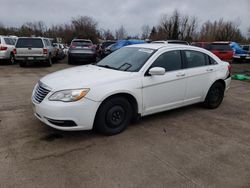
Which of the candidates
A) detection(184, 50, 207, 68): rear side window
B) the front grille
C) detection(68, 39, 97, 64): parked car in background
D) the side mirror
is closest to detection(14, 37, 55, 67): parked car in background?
detection(68, 39, 97, 64): parked car in background

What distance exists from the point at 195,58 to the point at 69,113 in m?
3.19

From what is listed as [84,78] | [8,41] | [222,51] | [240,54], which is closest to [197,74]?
[84,78]

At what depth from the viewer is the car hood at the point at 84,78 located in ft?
11.8

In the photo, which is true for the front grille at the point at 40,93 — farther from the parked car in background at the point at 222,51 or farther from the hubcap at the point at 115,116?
the parked car in background at the point at 222,51

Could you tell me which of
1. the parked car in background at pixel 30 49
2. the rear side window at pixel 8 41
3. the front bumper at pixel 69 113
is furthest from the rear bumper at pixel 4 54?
the front bumper at pixel 69 113

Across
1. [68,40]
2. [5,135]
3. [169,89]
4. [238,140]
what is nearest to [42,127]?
[5,135]

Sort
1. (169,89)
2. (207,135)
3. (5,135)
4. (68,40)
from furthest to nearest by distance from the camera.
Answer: (68,40)
(169,89)
(207,135)
(5,135)

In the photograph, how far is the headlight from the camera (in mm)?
3467

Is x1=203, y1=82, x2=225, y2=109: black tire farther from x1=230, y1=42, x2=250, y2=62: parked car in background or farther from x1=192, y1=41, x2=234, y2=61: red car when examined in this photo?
x1=230, y1=42, x2=250, y2=62: parked car in background

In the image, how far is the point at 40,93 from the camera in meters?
3.81

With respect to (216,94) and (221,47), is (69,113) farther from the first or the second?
(221,47)

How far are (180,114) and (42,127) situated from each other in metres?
2.99

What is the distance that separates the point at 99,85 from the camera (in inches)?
143

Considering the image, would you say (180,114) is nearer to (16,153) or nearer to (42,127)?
(42,127)
